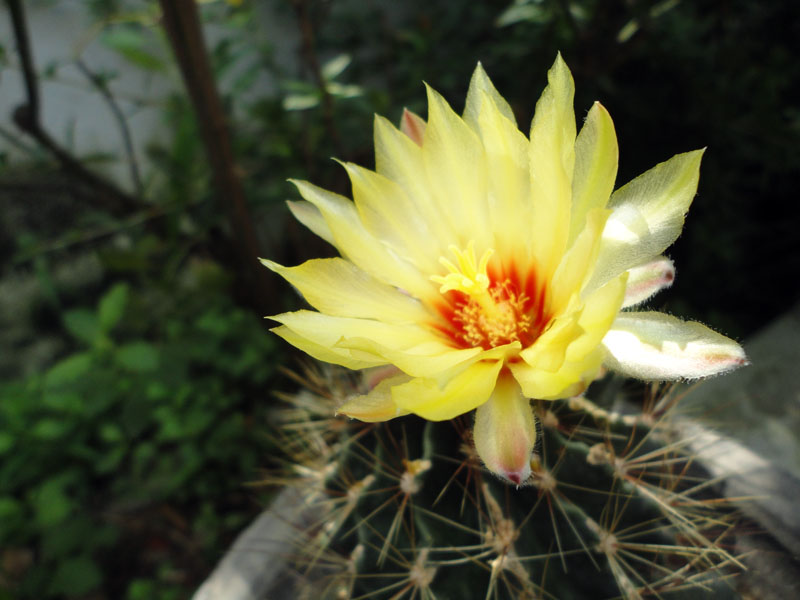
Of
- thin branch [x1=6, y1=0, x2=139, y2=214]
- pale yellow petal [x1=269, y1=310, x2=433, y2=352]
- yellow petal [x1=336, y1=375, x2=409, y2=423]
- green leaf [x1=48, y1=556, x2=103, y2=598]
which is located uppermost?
thin branch [x1=6, y1=0, x2=139, y2=214]

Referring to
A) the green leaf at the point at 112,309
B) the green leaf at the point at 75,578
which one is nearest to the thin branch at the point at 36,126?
the green leaf at the point at 112,309

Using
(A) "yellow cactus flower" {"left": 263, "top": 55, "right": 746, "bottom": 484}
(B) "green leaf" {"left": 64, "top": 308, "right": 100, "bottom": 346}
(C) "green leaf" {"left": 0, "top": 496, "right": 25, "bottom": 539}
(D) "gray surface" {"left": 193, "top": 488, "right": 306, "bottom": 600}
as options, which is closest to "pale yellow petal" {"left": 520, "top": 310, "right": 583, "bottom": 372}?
(A) "yellow cactus flower" {"left": 263, "top": 55, "right": 746, "bottom": 484}

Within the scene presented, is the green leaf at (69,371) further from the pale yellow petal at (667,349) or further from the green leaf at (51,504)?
the pale yellow petal at (667,349)

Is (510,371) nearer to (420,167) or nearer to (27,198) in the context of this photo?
(420,167)

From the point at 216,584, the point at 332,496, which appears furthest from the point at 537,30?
the point at 216,584

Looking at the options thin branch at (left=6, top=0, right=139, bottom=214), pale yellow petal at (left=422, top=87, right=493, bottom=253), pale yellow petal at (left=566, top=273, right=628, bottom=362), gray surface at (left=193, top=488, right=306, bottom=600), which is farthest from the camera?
thin branch at (left=6, top=0, right=139, bottom=214)

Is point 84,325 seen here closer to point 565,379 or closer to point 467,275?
point 467,275

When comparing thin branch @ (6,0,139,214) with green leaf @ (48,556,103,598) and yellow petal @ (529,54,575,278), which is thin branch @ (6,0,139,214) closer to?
green leaf @ (48,556,103,598)
